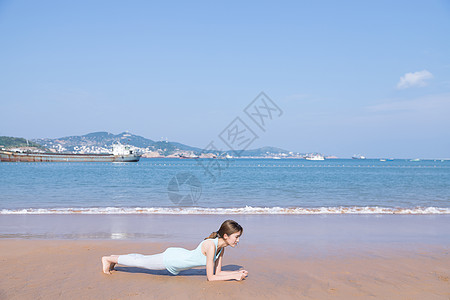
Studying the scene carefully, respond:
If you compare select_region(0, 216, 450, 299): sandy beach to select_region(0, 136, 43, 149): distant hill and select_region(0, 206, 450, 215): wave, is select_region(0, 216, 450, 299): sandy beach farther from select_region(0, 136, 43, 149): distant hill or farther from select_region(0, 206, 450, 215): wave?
select_region(0, 136, 43, 149): distant hill

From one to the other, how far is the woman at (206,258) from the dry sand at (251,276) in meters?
0.14

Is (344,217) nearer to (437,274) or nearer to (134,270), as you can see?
(437,274)

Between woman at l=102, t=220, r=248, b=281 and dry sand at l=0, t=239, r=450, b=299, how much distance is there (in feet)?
0.47

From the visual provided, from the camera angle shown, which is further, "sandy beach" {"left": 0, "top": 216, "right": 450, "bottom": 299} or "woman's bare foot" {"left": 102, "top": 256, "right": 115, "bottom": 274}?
"woman's bare foot" {"left": 102, "top": 256, "right": 115, "bottom": 274}

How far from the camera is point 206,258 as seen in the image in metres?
4.85

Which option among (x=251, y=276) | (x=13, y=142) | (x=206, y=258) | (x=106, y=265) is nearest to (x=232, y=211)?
(x=251, y=276)

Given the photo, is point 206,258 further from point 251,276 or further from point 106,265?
point 106,265

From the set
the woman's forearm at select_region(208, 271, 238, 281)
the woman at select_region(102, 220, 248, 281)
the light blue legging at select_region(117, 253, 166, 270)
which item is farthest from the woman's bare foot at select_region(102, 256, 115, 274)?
the woman's forearm at select_region(208, 271, 238, 281)

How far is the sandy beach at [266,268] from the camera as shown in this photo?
4.47 meters

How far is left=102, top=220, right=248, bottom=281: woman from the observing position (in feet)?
15.5

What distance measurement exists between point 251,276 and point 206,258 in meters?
0.81

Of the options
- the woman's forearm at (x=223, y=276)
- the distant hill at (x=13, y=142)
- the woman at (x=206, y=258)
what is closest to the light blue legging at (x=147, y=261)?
the woman at (x=206, y=258)

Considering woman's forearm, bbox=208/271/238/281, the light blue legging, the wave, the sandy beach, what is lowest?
the wave

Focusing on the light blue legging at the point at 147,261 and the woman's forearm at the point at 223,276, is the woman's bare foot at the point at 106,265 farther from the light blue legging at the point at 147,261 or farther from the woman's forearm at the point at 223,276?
the woman's forearm at the point at 223,276
